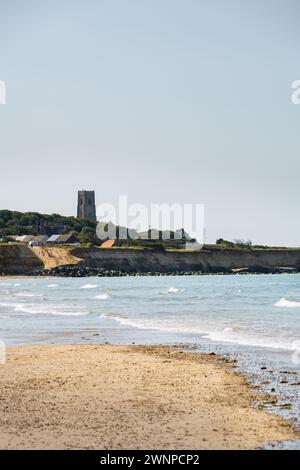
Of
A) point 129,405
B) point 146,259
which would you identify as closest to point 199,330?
point 129,405

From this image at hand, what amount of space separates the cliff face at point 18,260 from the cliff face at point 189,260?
10.4 metres

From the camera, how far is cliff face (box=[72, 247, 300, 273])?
5679 inches

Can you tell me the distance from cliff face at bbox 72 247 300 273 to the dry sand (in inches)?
4695

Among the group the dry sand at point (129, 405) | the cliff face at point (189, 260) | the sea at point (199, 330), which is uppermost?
the dry sand at point (129, 405)

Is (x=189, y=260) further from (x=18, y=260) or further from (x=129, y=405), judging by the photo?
(x=129, y=405)

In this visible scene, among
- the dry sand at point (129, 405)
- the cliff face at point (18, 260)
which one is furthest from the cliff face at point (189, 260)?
the dry sand at point (129, 405)

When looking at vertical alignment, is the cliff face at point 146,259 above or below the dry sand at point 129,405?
below

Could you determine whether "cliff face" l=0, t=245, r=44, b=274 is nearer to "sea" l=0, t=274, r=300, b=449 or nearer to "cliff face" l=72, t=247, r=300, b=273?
"cliff face" l=72, t=247, r=300, b=273

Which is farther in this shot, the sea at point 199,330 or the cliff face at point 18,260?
the cliff face at point 18,260

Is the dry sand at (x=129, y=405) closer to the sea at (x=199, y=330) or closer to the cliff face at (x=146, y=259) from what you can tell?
the sea at (x=199, y=330)

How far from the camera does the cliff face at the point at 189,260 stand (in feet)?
473

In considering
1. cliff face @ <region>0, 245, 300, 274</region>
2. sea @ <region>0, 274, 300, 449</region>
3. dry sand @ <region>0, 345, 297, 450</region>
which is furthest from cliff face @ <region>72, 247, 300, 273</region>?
dry sand @ <region>0, 345, 297, 450</region>

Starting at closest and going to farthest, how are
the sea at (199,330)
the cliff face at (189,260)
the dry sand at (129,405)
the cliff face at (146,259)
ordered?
the dry sand at (129,405), the sea at (199,330), the cliff face at (146,259), the cliff face at (189,260)

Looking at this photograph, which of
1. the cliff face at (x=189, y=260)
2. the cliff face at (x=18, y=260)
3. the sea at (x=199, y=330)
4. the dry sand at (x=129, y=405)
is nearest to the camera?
the dry sand at (x=129, y=405)
